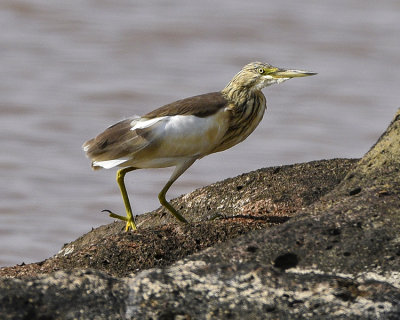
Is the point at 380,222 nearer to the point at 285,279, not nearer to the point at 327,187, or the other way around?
the point at 285,279

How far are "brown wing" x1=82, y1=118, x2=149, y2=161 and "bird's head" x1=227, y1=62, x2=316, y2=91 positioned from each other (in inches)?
34.9

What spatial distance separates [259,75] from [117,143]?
3.92 ft

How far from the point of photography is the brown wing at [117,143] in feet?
21.2

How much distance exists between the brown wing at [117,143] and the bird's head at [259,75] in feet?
2.91

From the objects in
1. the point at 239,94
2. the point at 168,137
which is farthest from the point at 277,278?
the point at 239,94

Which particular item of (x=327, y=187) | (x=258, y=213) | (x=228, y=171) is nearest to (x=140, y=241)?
(x=258, y=213)

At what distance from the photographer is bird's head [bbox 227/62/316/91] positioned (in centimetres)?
703

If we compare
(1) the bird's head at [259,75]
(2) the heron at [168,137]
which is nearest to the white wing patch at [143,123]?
(2) the heron at [168,137]

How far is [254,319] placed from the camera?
3.84 m

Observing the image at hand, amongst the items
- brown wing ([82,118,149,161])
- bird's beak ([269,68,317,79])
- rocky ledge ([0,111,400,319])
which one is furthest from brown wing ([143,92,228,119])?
rocky ledge ([0,111,400,319])

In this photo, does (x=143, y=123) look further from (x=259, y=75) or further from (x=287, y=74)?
(x=287, y=74)

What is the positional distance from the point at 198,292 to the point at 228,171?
7.98m

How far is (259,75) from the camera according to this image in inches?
278

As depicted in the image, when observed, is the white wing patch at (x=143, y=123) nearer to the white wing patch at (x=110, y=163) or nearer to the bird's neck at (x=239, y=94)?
the white wing patch at (x=110, y=163)
